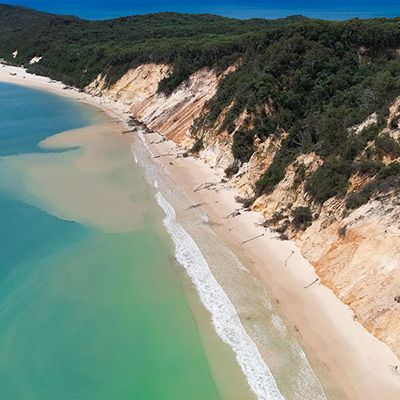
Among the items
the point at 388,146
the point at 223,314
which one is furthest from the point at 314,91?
the point at 223,314

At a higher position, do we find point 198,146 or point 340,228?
point 340,228

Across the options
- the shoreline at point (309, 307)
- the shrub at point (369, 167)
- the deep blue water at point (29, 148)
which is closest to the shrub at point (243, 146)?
the shoreline at point (309, 307)

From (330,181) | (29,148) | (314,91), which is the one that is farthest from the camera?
(29,148)

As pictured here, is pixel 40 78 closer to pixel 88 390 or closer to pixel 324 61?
pixel 324 61

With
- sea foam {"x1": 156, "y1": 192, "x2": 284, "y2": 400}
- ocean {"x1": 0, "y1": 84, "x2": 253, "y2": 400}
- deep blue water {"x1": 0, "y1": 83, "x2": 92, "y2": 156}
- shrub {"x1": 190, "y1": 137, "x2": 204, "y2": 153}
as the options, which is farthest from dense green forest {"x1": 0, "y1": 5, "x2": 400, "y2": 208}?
deep blue water {"x1": 0, "y1": 83, "x2": 92, "y2": 156}

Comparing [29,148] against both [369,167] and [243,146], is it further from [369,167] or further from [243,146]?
[369,167]

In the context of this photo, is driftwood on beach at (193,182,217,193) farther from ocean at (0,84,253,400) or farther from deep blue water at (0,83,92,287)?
deep blue water at (0,83,92,287)
